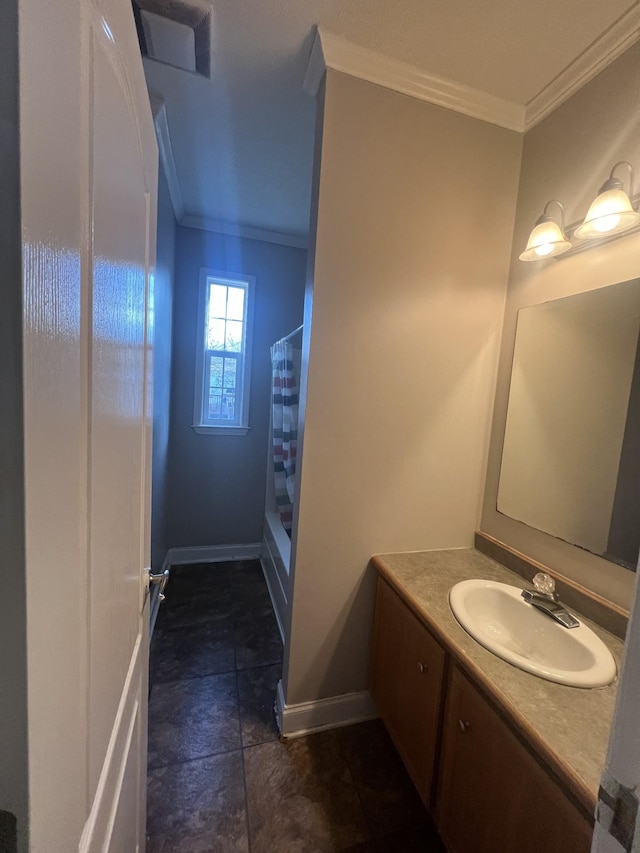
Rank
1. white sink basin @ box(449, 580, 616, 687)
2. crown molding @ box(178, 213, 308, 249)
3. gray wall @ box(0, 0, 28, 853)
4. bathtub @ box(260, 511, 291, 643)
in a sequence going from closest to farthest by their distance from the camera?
gray wall @ box(0, 0, 28, 853), white sink basin @ box(449, 580, 616, 687), bathtub @ box(260, 511, 291, 643), crown molding @ box(178, 213, 308, 249)

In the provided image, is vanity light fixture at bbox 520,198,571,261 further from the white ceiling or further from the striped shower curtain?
the striped shower curtain

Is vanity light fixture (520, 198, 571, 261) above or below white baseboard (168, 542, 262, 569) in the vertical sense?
above

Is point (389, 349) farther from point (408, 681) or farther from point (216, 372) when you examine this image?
point (216, 372)

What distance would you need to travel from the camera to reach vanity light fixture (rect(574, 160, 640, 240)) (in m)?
1.04

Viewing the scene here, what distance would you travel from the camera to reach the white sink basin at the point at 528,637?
903mm

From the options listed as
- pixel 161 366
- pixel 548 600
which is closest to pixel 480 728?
pixel 548 600

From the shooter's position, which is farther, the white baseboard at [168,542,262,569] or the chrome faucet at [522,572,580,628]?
the white baseboard at [168,542,262,569]

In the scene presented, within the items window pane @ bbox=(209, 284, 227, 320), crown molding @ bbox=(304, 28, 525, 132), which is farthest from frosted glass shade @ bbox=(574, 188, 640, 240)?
window pane @ bbox=(209, 284, 227, 320)

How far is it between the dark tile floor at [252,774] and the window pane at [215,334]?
2.15 metres

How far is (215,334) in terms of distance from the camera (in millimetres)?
2977

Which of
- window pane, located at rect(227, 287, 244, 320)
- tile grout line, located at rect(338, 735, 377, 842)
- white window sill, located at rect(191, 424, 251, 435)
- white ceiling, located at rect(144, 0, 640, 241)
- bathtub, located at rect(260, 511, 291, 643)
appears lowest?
tile grout line, located at rect(338, 735, 377, 842)

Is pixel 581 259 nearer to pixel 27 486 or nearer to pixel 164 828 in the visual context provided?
pixel 27 486

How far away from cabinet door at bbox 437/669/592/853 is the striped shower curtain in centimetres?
163

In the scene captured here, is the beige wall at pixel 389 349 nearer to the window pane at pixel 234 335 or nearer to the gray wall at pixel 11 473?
the gray wall at pixel 11 473
